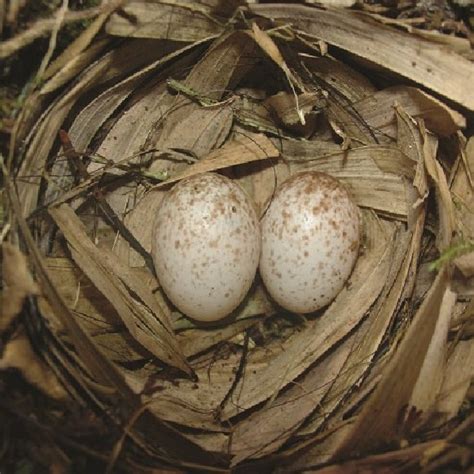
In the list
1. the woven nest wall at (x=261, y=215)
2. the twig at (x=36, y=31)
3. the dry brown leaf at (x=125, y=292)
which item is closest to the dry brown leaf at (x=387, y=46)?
the woven nest wall at (x=261, y=215)

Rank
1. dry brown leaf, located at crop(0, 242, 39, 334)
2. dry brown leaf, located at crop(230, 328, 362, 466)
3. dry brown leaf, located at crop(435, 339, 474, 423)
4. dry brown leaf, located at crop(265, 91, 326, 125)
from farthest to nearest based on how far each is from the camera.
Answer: dry brown leaf, located at crop(265, 91, 326, 125), dry brown leaf, located at crop(230, 328, 362, 466), dry brown leaf, located at crop(435, 339, 474, 423), dry brown leaf, located at crop(0, 242, 39, 334)

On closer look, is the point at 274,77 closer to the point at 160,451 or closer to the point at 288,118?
the point at 288,118

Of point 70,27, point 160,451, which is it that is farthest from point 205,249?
point 70,27

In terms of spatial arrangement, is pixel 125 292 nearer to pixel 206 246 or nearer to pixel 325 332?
pixel 206 246

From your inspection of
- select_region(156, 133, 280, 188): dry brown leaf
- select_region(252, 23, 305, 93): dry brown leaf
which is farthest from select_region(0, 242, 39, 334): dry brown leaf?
select_region(252, 23, 305, 93): dry brown leaf

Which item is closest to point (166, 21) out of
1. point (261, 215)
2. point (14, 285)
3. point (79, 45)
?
point (79, 45)

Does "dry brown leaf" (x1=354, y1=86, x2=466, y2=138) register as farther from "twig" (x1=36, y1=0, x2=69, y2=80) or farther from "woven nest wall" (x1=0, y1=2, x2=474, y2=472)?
"twig" (x1=36, y1=0, x2=69, y2=80)
